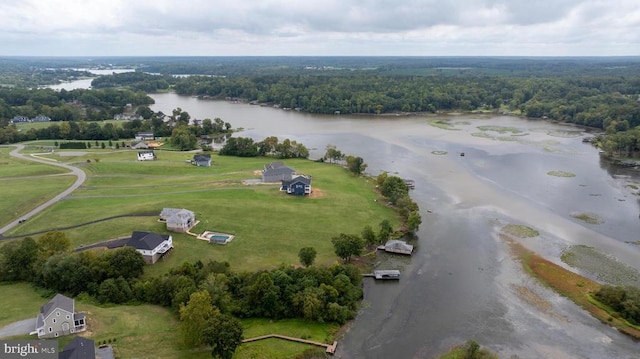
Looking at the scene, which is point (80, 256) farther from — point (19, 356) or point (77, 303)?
point (19, 356)

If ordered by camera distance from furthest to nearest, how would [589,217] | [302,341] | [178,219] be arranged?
1. [589,217]
2. [178,219]
3. [302,341]

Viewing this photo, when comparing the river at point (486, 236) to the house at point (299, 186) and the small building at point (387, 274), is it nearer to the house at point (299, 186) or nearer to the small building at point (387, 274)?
the small building at point (387, 274)

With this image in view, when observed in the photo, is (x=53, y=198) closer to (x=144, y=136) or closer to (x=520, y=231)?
(x=144, y=136)

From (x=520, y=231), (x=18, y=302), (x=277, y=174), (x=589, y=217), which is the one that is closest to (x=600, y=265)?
(x=520, y=231)

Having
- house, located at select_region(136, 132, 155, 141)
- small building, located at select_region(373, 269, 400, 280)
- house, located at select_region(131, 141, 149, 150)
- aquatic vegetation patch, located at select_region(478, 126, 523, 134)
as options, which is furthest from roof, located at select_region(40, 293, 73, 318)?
aquatic vegetation patch, located at select_region(478, 126, 523, 134)

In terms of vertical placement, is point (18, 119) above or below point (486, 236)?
above

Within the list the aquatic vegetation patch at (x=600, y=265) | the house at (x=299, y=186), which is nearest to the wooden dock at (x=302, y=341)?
the aquatic vegetation patch at (x=600, y=265)
